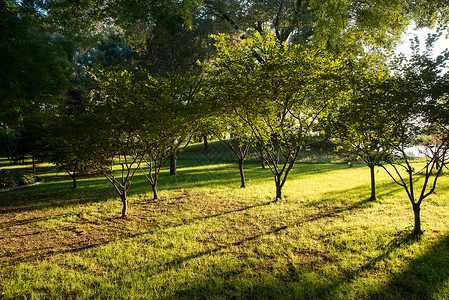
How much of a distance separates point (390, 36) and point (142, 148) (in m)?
11.9

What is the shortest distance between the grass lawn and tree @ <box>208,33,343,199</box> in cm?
294

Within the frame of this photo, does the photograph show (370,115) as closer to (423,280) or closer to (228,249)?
(423,280)

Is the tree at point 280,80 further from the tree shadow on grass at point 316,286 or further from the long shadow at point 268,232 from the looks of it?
the tree shadow on grass at point 316,286

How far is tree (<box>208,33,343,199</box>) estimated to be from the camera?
6.06m

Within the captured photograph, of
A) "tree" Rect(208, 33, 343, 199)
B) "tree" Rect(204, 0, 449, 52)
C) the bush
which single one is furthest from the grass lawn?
"tree" Rect(204, 0, 449, 52)

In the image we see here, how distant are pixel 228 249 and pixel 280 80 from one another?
4.70 m

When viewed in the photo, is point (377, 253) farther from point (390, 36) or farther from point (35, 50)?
point (390, 36)

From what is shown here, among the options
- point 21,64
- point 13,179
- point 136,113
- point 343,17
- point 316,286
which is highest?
point 343,17

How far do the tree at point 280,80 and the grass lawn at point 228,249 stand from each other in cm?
294

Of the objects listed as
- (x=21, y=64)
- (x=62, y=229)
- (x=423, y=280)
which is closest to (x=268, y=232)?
(x=423, y=280)

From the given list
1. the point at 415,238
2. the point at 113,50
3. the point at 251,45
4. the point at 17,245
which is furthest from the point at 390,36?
the point at 113,50

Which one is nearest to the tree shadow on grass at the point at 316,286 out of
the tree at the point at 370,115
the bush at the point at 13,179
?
the tree at the point at 370,115

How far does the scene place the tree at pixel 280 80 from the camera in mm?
6062

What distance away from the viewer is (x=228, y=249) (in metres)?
4.66
